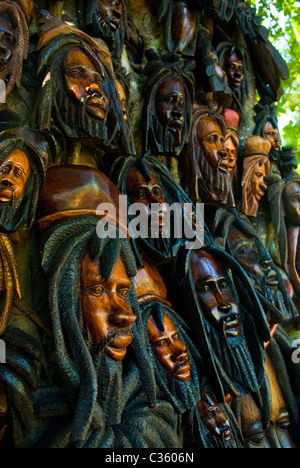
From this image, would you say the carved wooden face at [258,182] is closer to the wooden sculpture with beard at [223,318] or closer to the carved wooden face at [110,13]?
the wooden sculpture with beard at [223,318]

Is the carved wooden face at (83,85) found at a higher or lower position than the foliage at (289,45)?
lower

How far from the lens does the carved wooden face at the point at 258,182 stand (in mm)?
2422

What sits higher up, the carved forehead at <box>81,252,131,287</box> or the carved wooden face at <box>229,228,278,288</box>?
the carved wooden face at <box>229,228,278,288</box>

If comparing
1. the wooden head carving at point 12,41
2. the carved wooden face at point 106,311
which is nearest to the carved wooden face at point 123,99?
the wooden head carving at point 12,41

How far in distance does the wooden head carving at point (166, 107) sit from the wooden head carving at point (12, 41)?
0.58 metres

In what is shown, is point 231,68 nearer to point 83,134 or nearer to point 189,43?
point 189,43

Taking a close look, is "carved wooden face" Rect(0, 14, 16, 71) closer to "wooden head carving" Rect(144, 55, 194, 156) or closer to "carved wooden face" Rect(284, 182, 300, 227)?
"wooden head carving" Rect(144, 55, 194, 156)

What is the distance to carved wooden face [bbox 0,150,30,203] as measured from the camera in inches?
50.3

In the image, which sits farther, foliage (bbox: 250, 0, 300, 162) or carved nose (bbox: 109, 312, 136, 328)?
foliage (bbox: 250, 0, 300, 162)

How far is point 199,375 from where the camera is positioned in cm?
171

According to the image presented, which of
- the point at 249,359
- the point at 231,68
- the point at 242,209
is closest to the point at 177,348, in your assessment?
the point at 249,359

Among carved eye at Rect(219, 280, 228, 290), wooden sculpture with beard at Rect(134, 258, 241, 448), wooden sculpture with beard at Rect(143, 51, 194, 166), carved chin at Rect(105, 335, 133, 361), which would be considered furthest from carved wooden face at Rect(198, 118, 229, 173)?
carved chin at Rect(105, 335, 133, 361)

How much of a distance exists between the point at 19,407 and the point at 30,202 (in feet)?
1.63

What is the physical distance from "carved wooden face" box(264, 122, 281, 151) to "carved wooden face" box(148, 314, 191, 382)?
4.48 feet
